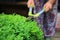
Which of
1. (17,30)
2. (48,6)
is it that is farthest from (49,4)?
(17,30)

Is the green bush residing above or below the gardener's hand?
below

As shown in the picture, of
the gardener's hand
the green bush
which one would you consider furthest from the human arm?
the green bush

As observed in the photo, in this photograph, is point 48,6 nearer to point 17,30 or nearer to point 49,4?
point 49,4

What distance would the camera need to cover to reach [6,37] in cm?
210

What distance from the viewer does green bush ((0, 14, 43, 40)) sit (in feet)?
6.99

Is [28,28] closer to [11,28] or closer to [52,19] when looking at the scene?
[11,28]

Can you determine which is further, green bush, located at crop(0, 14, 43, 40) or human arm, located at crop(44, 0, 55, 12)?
human arm, located at crop(44, 0, 55, 12)

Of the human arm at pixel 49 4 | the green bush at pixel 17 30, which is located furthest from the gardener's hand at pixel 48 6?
the green bush at pixel 17 30

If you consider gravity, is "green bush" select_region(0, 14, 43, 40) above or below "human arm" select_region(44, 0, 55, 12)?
below

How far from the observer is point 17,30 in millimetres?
2307

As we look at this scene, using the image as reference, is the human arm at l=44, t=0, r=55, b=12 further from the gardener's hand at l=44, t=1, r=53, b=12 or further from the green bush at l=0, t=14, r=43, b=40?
the green bush at l=0, t=14, r=43, b=40

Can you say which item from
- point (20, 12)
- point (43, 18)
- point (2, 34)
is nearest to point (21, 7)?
point (20, 12)

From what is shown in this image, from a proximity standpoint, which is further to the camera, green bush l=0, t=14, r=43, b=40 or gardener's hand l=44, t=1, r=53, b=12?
gardener's hand l=44, t=1, r=53, b=12

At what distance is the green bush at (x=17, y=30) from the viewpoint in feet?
6.99
